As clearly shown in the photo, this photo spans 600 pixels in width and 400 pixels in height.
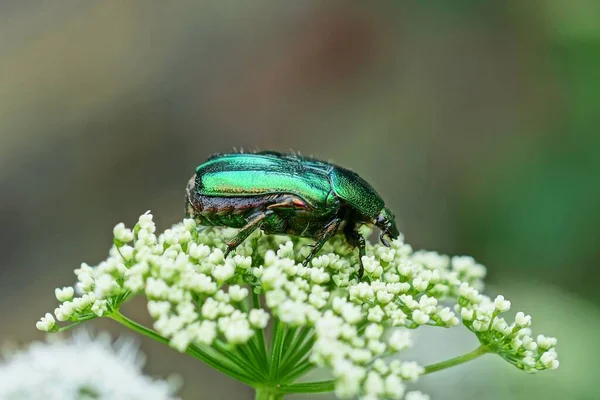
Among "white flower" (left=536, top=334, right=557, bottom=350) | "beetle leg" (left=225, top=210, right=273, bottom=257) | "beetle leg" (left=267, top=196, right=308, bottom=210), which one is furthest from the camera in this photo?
"beetle leg" (left=267, top=196, right=308, bottom=210)

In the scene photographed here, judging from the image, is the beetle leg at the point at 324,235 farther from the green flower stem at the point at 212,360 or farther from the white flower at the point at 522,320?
the white flower at the point at 522,320

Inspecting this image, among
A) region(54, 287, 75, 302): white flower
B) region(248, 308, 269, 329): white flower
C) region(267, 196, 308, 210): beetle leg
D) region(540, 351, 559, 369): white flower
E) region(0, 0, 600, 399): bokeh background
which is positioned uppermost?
region(0, 0, 600, 399): bokeh background

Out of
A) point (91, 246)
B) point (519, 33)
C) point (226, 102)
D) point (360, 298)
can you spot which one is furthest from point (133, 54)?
point (360, 298)

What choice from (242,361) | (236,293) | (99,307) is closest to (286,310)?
(236,293)

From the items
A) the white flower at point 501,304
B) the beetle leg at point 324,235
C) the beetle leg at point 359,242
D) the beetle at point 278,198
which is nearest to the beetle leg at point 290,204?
the beetle at point 278,198

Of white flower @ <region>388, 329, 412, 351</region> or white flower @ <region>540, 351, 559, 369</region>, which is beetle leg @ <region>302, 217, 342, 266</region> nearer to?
white flower @ <region>388, 329, 412, 351</region>

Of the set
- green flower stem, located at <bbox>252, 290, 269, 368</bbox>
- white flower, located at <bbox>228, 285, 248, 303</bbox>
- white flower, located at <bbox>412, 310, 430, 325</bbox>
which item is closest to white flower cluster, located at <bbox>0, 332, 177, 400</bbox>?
green flower stem, located at <bbox>252, 290, 269, 368</bbox>

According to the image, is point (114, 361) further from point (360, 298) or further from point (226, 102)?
point (226, 102)
